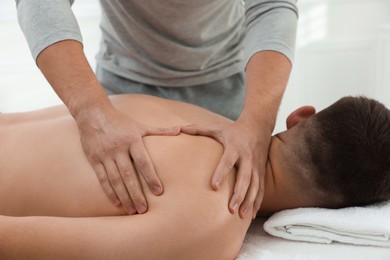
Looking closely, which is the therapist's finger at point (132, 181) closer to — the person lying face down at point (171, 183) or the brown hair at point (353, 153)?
the person lying face down at point (171, 183)

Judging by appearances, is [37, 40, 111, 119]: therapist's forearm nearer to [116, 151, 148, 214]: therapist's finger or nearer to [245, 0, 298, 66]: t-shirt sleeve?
[116, 151, 148, 214]: therapist's finger

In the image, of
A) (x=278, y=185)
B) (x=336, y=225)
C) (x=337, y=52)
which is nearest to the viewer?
(x=336, y=225)

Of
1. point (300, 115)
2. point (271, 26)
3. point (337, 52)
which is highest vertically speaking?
point (271, 26)

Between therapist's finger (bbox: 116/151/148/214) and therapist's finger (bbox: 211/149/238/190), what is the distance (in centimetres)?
16

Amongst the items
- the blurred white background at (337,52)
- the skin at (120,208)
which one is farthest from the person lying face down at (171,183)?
the blurred white background at (337,52)

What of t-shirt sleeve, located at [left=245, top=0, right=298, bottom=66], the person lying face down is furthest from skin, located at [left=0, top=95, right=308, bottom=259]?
t-shirt sleeve, located at [left=245, top=0, right=298, bottom=66]

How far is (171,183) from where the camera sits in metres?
1.09

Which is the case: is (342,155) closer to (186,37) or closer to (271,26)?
(271,26)

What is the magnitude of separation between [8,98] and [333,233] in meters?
2.38

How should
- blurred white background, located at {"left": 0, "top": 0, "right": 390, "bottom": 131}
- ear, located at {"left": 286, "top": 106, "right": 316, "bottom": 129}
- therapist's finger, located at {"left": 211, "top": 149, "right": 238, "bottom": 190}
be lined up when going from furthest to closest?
blurred white background, located at {"left": 0, "top": 0, "right": 390, "bottom": 131} → ear, located at {"left": 286, "top": 106, "right": 316, "bottom": 129} → therapist's finger, located at {"left": 211, "top": 149, "right": 238, "bottom": 190}

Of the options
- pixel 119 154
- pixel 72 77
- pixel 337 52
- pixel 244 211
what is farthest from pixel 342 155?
pixel 337 52

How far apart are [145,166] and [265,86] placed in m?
0.47

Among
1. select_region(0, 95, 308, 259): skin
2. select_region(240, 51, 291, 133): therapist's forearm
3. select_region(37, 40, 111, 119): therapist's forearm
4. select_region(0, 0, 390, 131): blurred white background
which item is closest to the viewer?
select_region(0, 95, 308, 259): skin

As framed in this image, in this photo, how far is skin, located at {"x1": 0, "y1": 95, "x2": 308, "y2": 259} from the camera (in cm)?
100
